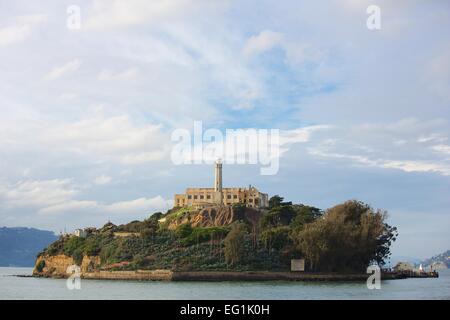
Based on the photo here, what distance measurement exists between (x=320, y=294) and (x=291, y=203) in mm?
70445

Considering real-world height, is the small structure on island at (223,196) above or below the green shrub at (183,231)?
above

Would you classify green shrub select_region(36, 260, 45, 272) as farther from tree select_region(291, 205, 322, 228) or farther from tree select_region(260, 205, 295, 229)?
Result: tree select_region(291, 205, 322, 228)

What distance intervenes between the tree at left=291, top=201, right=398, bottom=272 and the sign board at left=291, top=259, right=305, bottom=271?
3.98 ft

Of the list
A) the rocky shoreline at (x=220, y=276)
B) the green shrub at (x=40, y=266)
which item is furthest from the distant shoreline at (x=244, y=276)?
the green shrub at (x=40, y=266)

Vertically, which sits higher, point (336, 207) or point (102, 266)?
point (336, 207)

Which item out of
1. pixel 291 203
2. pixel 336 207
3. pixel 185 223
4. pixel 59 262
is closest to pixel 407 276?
pixel 291 203

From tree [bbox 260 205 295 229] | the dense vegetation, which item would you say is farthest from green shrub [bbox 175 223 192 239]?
tree [bbox 260 205 295 229]

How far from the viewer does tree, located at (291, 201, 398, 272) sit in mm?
97125

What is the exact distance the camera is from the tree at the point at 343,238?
3824 inches

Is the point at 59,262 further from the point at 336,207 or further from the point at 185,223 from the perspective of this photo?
the point at 336,207

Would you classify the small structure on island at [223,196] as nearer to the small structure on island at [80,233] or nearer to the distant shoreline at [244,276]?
the small structure on island at [80,233]

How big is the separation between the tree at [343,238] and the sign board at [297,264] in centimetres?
121

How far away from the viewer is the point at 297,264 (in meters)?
100
